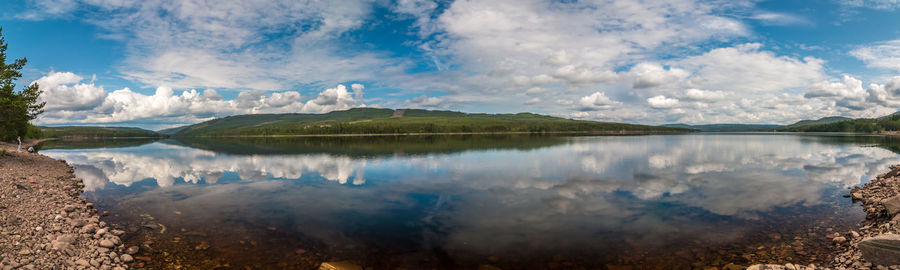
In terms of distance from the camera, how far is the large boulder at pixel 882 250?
9.52 meters

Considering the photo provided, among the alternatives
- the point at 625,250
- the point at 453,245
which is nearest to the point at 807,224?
the point at 625,250

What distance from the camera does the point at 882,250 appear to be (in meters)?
9.78

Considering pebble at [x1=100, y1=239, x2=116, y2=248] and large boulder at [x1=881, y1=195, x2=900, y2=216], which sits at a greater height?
large boulder at [x1=881, y1=195, x2=900, y2=216]

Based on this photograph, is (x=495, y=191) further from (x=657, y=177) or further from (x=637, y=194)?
(x=657, y=177)

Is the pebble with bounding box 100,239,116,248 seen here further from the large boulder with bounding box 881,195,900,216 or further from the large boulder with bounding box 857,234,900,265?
the large boulder with bounding box 881,195,900,216

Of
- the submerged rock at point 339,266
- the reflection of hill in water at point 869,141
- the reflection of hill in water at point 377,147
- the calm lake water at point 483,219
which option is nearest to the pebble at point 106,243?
the calm lake water at point 483,219

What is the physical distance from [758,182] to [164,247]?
123 feet

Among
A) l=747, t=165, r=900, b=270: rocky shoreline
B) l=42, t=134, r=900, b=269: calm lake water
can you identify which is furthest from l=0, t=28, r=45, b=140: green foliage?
l=747, t=165, r=900, b=270: rocky shoreline

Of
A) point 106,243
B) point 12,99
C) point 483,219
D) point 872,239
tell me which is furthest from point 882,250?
point 12,99

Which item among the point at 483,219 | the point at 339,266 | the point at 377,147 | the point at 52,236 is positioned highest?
the point at 52,236

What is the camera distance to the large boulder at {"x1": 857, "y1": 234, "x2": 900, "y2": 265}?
9.52m

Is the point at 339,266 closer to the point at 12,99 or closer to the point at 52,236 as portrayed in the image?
the point at 52,236

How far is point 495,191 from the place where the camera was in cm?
2536

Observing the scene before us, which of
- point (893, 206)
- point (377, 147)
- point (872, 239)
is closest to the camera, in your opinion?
point (872, 239)
